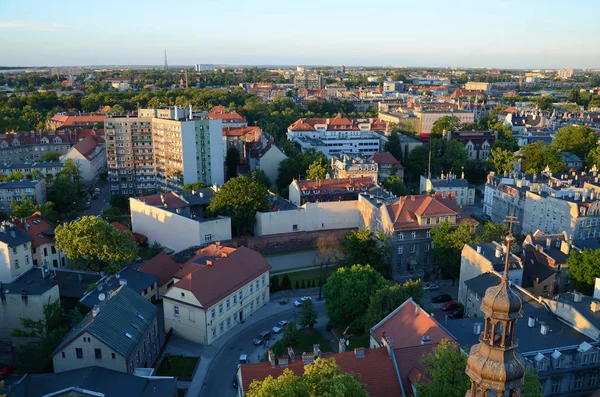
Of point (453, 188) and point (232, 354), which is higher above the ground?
point (453, 188)

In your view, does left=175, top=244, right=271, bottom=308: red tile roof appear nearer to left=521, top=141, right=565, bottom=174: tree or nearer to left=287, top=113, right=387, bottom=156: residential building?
left=287, top=113, right=387, bottom=156: residential building

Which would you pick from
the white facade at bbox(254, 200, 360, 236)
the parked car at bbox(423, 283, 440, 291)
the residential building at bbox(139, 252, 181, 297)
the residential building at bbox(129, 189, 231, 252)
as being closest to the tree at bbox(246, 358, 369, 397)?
the residential building at bbox(139, 252, 181, 297)

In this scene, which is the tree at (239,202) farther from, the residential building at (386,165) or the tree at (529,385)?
the tree at (529,385)

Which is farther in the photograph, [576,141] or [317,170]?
[576,141]

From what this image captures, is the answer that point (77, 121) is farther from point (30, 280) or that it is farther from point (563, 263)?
point (563, 263)

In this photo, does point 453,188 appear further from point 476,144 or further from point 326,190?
point 476,144

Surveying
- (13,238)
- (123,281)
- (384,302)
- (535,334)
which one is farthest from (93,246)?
(535,334)

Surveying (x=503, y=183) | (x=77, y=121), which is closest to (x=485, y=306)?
(x=503, y=183)
